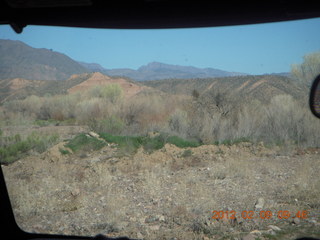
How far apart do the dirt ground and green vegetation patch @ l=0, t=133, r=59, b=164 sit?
0.32m

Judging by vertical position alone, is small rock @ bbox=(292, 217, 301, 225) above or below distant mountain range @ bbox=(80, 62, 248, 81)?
below

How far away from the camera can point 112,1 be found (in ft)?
14.0

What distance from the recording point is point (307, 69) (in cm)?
1055

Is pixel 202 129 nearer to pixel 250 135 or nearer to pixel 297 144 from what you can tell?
pixel 250 135

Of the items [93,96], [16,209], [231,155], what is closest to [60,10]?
[16,209]

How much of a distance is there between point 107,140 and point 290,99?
5.99 m

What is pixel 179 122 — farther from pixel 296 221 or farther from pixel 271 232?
pixel 271 232

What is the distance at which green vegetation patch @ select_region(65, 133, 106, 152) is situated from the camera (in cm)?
1053

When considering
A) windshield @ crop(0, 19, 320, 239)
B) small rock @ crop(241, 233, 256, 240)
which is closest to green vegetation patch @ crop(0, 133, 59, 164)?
windshield @ crop(0, 19, 320, 239)

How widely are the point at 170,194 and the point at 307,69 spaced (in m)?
6.08

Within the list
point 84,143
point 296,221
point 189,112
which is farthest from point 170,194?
point 189,112

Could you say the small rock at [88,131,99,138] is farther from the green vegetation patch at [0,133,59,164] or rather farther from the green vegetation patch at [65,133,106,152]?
the green vegetation patch at [0,133,59,164]
